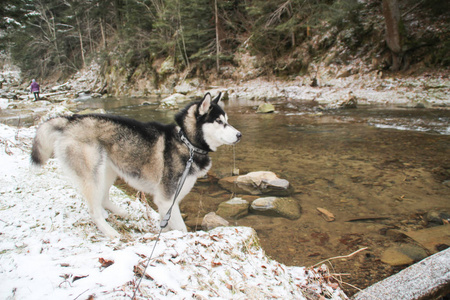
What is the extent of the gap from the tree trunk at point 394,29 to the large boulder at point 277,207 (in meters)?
14.2

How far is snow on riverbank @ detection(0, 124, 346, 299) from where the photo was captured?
141cm

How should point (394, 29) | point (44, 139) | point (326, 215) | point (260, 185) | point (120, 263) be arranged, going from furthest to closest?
point (394, 29), point (260, 185), point (326, 215), point (44, 139), point (120, 263)

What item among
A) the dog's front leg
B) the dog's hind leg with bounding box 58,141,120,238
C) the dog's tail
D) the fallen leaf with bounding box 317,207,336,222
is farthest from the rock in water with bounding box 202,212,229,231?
the dog's tail

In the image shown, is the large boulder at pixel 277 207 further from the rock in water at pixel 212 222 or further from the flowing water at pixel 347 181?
the rock in water at pixel 212 222

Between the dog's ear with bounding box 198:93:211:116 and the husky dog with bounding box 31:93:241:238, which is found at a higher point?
the dog's ear with bounding box 198:93:211:116

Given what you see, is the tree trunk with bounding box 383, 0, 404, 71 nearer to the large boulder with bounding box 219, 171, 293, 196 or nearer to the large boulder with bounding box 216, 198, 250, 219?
the large boulder with bounding box 219, 171, 293, 196

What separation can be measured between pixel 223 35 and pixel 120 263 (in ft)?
92.1

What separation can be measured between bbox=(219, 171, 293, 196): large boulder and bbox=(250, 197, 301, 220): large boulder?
0.48 metres

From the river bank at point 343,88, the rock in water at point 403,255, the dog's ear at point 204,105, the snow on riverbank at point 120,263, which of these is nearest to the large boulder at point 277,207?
the rock in water at point 403,255

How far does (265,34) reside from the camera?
827 inches

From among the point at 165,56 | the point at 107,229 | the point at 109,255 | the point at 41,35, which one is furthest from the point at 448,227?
the point at 41,35

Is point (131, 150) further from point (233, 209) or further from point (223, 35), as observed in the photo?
point (223, 35)

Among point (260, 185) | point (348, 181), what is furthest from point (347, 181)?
point (260, 185)

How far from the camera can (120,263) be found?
1571 mm
